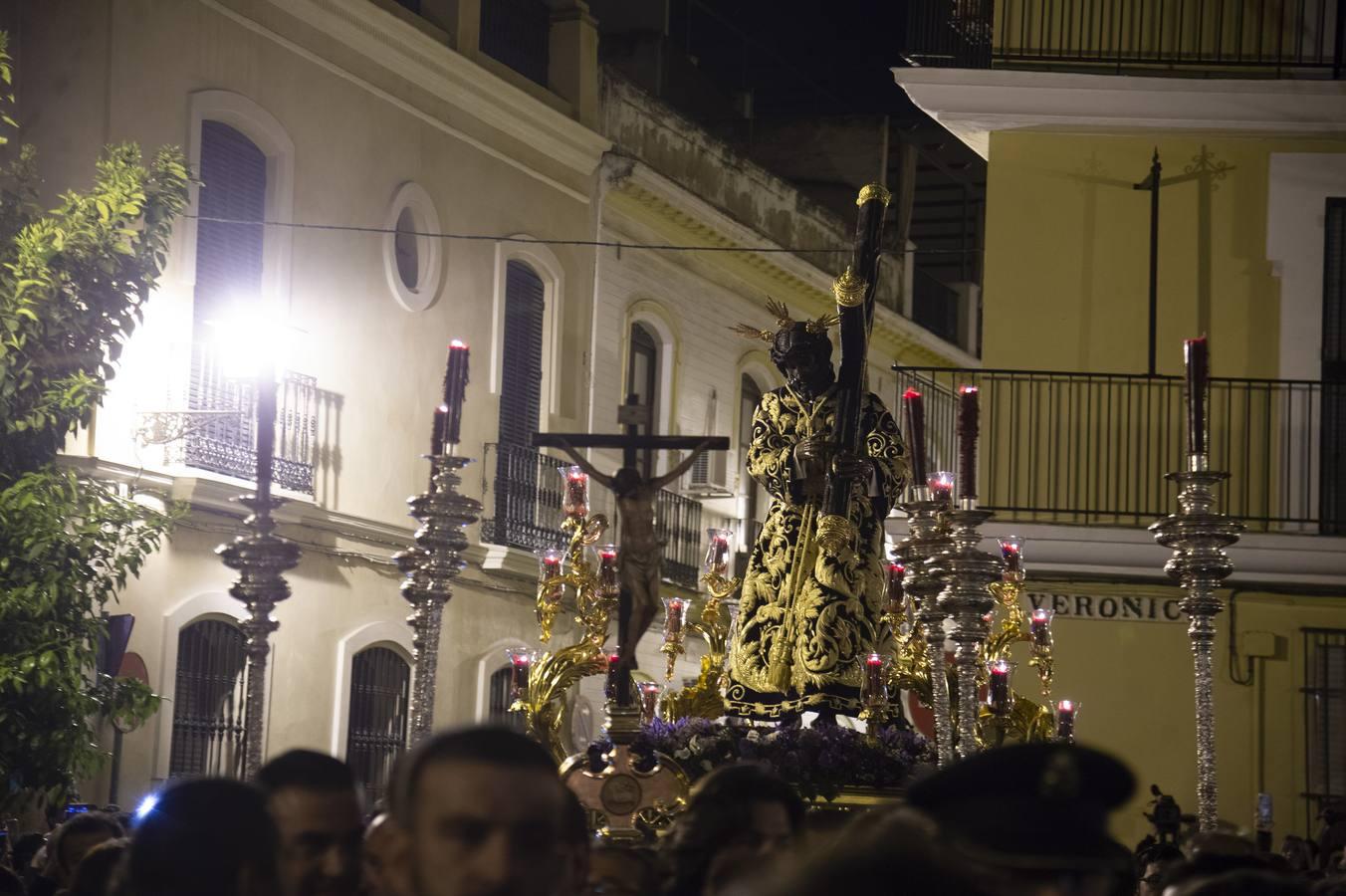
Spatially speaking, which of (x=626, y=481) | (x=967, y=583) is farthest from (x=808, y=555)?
(x=626, y=481)

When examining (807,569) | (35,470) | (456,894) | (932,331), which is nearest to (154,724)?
(35,470)

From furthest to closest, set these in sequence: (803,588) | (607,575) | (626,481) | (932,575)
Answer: (803,588), (607,575), (932,575), (626,481)

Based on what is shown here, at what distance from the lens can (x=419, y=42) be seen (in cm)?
1933

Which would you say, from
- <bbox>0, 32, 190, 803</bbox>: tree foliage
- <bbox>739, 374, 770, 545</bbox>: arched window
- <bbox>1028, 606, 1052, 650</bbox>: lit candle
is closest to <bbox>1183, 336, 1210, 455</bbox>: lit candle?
<bbox>1028, 606, 1052, 650</bbox>: lit candle

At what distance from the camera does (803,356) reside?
373 inches

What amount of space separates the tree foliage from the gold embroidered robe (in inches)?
138

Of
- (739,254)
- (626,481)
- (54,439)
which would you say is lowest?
(626,481)

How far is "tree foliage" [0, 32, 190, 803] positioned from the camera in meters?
10.8

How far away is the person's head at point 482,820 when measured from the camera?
2.96 meters

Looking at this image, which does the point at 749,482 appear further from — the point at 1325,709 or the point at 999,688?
the point at 999,688

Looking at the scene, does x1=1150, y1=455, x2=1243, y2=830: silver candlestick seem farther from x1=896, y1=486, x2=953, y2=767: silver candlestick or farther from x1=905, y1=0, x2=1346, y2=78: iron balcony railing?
x1=905, y1=0, x2=1346, y2=78: iron balcony railing

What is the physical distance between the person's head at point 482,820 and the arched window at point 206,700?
1363cm

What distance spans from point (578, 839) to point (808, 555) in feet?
18.3

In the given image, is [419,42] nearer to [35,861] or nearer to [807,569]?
[807,569]
